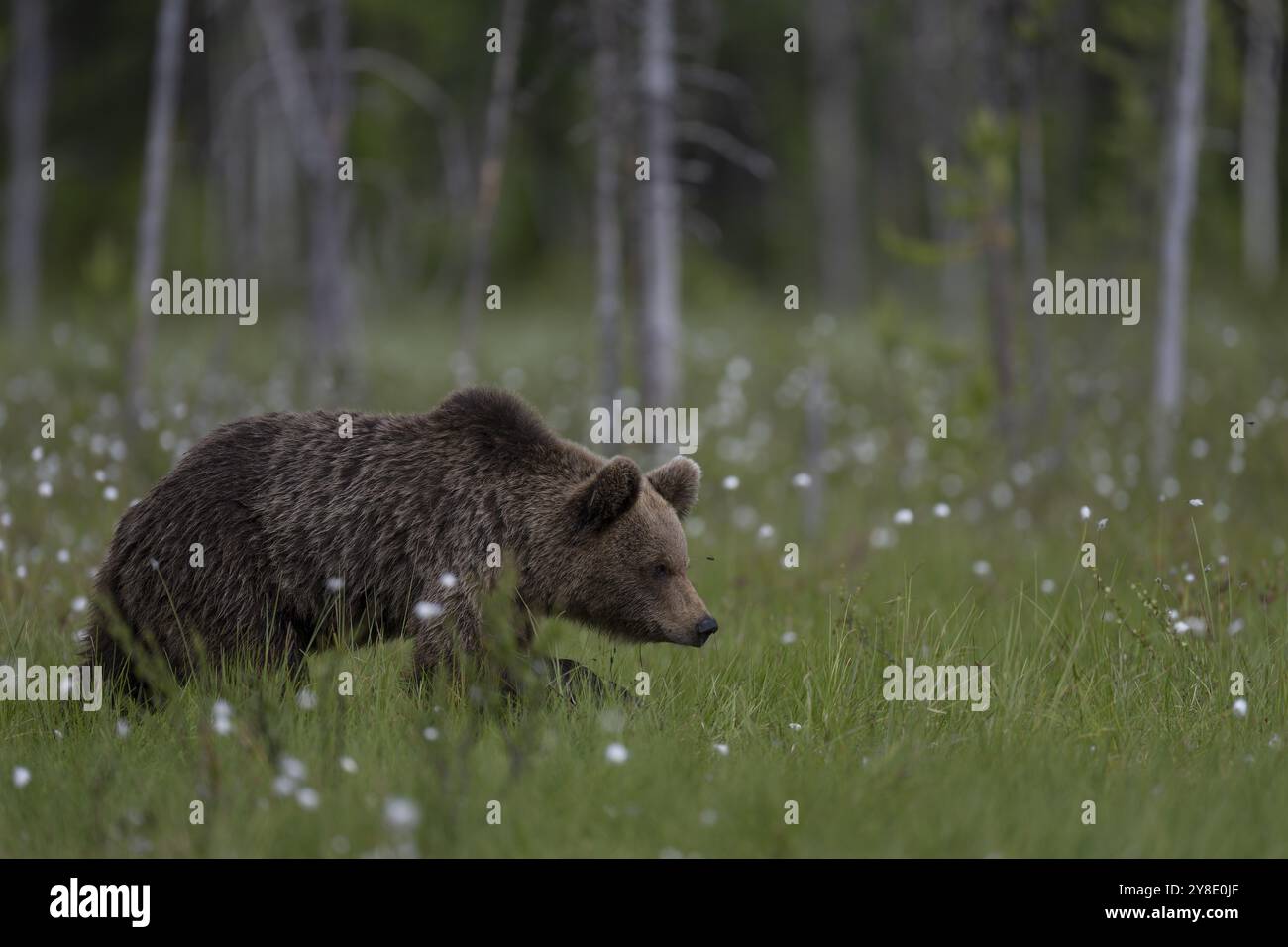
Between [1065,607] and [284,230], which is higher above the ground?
[284,230]

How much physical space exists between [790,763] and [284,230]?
1240 inches

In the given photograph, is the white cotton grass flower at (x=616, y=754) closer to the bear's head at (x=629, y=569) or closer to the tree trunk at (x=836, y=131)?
the bear's head at (x=629, y=569)

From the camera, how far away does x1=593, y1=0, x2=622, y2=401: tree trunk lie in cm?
1150

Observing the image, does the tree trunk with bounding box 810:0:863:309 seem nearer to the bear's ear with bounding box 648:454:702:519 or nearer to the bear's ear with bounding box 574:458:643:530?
the bear's ear with bounding box 648:454:702:519

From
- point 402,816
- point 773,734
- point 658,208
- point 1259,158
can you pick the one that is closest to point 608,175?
point 658,208

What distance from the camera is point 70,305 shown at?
32375mm

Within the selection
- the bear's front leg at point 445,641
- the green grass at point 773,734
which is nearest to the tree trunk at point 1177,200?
the green grass at point 773,734

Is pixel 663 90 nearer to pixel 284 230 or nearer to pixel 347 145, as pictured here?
pixel 347 145

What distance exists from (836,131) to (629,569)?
27.3m

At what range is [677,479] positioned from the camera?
659 centimetres

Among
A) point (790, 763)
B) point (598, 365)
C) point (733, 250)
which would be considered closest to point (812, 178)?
point (733, 250)

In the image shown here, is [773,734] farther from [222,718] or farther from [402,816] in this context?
[222,718]

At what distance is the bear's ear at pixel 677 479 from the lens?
6.56 m

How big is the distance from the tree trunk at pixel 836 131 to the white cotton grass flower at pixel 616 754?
2674 centimetres
